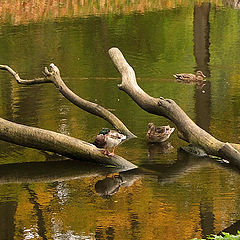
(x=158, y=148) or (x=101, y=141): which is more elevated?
(x=101, y=141)

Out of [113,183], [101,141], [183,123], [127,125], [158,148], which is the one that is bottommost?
[127,125]

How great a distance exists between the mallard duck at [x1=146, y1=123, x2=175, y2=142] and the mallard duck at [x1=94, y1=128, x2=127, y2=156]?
0.44 meters

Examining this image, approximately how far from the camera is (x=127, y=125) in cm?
1416

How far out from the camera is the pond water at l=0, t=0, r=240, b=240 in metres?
9.40

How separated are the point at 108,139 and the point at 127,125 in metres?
2.03

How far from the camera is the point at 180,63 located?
76.1ft

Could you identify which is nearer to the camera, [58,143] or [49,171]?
[58,143]

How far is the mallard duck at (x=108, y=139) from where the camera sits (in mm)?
11664

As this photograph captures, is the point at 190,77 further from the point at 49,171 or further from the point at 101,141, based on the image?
the point at 49,171

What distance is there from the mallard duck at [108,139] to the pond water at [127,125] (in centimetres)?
13

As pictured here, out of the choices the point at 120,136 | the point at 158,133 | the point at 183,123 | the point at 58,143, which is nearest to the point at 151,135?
the point at 158,133

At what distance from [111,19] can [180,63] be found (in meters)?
9.70

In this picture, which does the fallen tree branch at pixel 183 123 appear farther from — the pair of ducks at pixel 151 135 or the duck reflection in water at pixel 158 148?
the pair of ducks at pixel 151 135

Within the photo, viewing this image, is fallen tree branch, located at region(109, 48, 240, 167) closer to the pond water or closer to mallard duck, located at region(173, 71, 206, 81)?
the pond water
